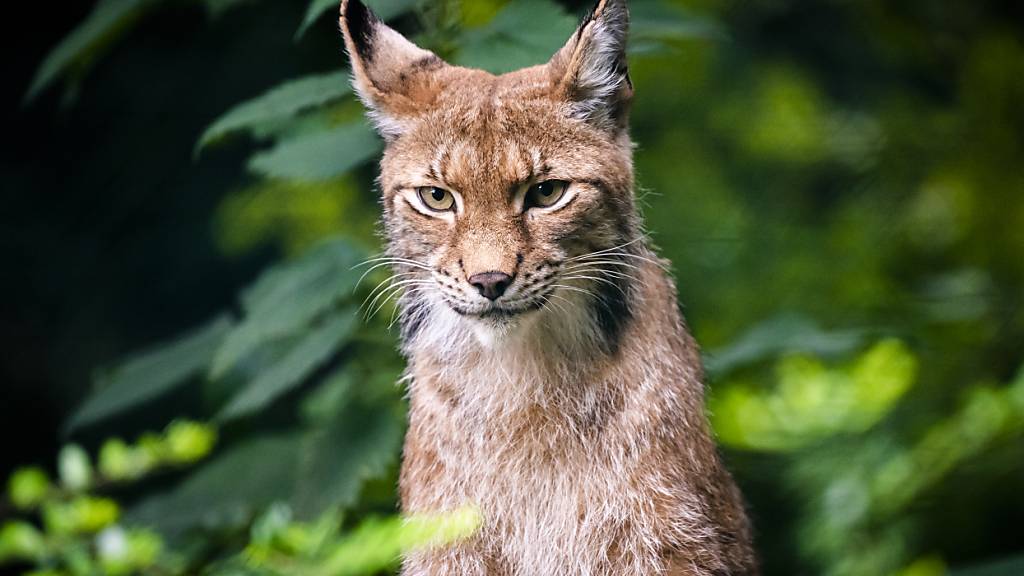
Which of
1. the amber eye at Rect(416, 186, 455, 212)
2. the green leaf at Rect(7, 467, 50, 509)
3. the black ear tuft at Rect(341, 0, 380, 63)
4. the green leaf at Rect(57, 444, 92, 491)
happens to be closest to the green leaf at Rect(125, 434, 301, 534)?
the green leaf at Rect(57, 444, 92, 491)

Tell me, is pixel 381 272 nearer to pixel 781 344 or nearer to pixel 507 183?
pixel 507 183

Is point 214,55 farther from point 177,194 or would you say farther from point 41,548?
point 41,548

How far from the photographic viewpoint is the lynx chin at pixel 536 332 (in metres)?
2.72

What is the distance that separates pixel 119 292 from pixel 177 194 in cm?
64

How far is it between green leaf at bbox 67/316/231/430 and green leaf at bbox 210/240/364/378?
0.38 metres

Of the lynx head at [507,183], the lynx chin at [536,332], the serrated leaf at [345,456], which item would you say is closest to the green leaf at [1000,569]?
the lynx chin at [536,332]

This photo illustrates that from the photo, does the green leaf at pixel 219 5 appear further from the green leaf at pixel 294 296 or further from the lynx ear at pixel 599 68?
the lynx ear at pixel 599 68

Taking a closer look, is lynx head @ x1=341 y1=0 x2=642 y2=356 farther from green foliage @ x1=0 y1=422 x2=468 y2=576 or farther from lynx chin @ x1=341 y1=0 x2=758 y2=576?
green foliage @ x1=0 y1=422 x2=468 y2=576

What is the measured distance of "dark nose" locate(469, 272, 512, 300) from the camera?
2650mm

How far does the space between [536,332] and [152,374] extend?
1900 millimetres

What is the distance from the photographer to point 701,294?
18.5 feet

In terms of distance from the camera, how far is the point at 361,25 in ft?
8.78

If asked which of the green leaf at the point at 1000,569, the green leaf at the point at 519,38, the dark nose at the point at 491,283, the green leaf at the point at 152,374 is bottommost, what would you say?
the green leaf at the point at 1000,569

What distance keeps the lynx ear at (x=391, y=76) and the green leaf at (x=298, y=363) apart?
105 centimetres
